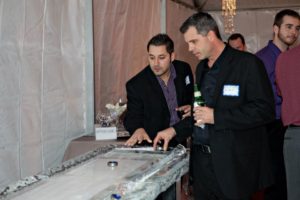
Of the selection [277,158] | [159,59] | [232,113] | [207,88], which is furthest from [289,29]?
[232,113]

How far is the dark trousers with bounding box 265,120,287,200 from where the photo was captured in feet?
9.71

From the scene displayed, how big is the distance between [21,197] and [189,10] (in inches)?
209

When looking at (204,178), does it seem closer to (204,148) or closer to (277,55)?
(204,148)

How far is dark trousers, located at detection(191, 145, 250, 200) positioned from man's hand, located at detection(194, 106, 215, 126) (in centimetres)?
23

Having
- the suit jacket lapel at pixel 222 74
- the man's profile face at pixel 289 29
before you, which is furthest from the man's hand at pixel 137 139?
the man's profile face at pixel 289 29

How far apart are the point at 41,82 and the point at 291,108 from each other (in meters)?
1.43

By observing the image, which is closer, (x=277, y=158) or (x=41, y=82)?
(x=41, y=82)

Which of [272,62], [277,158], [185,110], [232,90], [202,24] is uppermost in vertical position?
[202,24]

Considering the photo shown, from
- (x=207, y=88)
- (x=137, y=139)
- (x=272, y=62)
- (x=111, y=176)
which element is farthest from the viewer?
(x=272, y=62)

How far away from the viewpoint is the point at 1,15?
7.38 ft

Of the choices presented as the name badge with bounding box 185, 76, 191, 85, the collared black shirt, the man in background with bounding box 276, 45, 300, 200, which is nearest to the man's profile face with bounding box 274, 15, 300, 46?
the man in background with bounding box 276, 45, 300, 200

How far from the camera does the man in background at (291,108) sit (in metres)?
2.46

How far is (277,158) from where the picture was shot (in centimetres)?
300

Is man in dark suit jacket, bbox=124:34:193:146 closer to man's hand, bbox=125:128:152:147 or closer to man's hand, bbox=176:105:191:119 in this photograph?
man's hand, bbox=176:105:191:119
